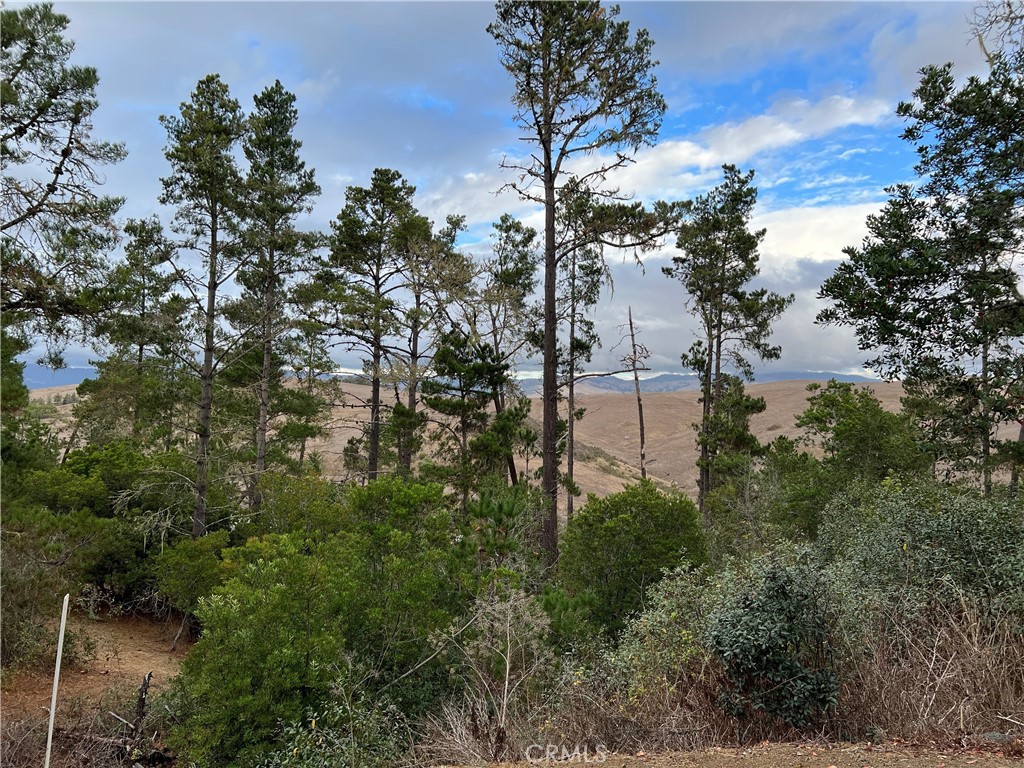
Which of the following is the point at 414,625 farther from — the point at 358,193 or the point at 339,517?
the point at 358,193

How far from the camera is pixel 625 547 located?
1395 centimetres

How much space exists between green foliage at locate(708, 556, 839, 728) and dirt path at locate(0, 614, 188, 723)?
34.7ft

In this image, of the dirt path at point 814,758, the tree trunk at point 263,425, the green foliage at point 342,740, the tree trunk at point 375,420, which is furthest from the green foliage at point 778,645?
the tree trunk at point 375,420

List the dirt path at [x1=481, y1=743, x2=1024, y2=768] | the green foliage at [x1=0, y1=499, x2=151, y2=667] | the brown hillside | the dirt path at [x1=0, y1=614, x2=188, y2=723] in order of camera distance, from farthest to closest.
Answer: the brown hillside → the green foliage at [x1=0, y1=499, x2=151, y2=667] → the dirt path at [x1=0, y1=614, x2=188, y2=723] → the dirt path at [x1=481, y1=743, x2=1024, y2=768]

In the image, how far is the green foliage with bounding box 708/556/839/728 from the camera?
20.9 feet

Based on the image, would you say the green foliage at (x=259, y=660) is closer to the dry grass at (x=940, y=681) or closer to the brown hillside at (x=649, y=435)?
the dry grass at (x=940, y=681)

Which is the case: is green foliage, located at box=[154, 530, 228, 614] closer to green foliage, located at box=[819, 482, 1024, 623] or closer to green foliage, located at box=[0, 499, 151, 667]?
green foliage, located at box=[0, 499, 151, 667]

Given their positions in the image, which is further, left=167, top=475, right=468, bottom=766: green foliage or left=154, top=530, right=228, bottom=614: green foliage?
left=154, top=530, right=228, bottom=614: green foliage

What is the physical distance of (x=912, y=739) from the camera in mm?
5785

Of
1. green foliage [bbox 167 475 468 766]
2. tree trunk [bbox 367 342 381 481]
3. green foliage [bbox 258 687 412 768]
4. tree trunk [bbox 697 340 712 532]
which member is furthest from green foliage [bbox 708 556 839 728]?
tree trunk [bbox 697 340 712 532]

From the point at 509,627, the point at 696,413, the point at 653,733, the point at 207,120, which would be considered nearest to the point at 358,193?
the point at 207,120

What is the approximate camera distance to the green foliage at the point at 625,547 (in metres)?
13.7

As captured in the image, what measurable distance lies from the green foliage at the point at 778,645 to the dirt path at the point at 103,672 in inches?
416

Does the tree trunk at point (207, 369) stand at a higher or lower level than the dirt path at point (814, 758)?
higher
